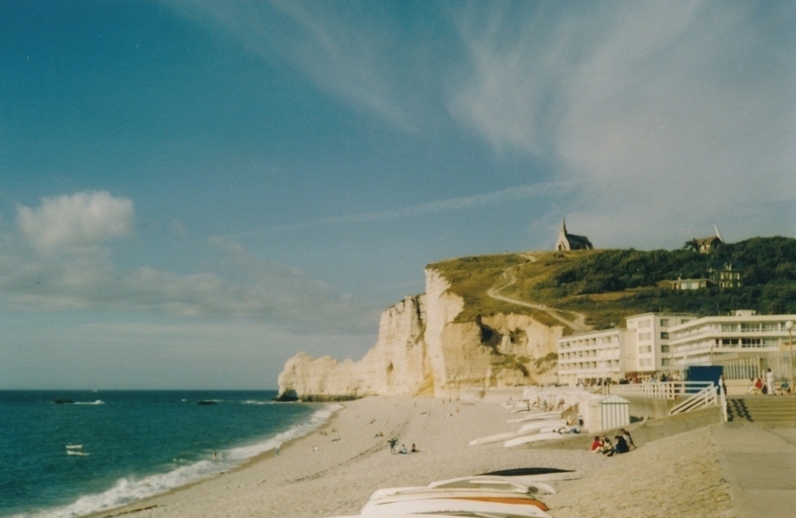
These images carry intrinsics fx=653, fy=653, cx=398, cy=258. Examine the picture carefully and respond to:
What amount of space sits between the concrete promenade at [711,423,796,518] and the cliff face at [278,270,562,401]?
55653 millimetres

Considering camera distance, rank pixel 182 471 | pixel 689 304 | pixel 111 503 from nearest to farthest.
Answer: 1. pixel 111 503
2. pixel 182 471
3. pixel 689 304

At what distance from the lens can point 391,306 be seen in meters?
112

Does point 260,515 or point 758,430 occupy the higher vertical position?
point 758,430

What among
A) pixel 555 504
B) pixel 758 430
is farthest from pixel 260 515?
pixel 758 430

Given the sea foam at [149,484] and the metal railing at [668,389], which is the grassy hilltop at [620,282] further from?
the metal railing at [668,389]

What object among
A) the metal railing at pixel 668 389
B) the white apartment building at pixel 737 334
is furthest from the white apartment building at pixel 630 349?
the metal railing at pixel 668 389

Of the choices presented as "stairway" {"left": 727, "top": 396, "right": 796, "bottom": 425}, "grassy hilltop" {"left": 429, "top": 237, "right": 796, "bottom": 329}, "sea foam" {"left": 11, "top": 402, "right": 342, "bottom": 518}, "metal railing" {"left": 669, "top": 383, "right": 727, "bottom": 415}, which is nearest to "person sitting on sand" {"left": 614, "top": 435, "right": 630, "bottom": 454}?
"metal railing" {"left": 669, "top": 383, "right": 727, "bottom": 415}

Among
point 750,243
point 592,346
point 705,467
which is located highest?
point 750,243

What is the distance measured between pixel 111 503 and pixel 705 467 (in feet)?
74.6

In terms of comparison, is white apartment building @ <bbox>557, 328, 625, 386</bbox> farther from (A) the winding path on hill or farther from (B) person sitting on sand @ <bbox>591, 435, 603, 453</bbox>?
(B) person sitting on sand @ <bbox>591, 435, 603, 453</bbox>

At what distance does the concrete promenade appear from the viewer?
7.01m

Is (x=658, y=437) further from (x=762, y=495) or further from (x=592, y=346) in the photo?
(x=592, y=346)

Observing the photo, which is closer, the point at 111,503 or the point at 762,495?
the point at 762,495

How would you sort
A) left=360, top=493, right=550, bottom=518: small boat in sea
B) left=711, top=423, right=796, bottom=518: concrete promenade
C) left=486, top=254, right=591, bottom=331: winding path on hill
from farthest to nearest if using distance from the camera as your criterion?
left=486, top=254, right=591, bottom=331: winding path on hill
left=360, top=493, right=550, bottom=518: small boat in sea
left=711, top=423, right=796, bottom=518: concrete promenade
